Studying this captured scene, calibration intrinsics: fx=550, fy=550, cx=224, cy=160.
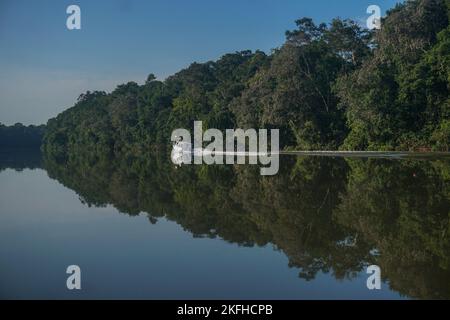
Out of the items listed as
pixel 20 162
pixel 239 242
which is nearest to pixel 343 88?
pixel 239 242

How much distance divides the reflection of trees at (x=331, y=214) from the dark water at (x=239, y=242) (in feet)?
0.09

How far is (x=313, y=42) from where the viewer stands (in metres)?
45.5

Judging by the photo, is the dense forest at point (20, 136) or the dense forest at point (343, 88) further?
the dense forest at point (20, 136)

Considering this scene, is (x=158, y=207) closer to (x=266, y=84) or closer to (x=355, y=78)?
(x=355, y=78)

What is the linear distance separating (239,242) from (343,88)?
28011 millimetres

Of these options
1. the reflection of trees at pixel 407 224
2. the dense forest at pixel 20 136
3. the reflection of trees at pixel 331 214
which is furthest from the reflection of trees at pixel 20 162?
the dense forest at pixel 20 136

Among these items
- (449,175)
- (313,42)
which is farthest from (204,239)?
(313,42)

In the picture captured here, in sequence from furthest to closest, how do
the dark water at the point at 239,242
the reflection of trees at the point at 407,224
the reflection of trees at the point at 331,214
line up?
the reflection of trees at the point at 331,214
the reflection of trees at the point at 407,224
the dark water at the point at 239,242

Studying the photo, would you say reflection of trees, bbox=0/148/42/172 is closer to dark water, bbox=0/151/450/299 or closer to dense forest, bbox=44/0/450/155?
dense forest, bbox=44/0/450/155

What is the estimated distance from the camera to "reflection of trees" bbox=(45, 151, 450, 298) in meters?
7.09

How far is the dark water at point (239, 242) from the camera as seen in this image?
6.25m

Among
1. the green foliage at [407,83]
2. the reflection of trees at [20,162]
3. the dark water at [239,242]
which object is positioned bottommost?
the dark water at [239,242]

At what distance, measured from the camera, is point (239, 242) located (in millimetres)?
8844

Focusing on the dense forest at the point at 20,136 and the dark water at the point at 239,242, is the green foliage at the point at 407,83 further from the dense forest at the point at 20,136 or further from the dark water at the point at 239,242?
the dense forest at the point at 20,136
